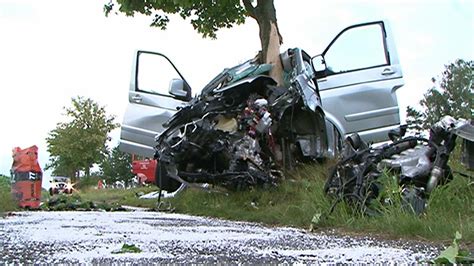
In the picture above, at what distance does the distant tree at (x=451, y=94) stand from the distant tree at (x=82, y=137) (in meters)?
17.0

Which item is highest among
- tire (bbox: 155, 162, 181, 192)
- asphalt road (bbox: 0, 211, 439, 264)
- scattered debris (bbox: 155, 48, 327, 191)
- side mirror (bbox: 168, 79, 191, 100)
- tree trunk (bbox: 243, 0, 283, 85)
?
tree trunk (bbox: 243, 0, 283, 85)

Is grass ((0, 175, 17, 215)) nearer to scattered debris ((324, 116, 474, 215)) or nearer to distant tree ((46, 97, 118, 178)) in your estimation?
scattered debris ((324, 116, 474, 215))

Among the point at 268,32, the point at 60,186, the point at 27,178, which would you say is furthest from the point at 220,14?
the point at 60,186

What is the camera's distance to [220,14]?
35.4 ft

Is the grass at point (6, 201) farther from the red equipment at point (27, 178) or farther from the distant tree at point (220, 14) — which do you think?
the distant tree at point (220, 14)

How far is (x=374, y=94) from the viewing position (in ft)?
23.5

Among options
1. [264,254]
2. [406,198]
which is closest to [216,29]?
[406,198]

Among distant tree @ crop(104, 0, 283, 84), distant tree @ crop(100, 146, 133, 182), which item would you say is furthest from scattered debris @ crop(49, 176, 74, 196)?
distant tree @ crop(100, 146, 133, 182)

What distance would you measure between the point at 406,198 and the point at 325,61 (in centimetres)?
347

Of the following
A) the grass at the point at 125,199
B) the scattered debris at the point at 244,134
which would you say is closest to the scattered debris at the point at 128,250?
the scattered debris at the point at 244,134

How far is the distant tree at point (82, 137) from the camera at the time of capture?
31922 millimetres

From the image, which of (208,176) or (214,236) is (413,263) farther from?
(208,176)

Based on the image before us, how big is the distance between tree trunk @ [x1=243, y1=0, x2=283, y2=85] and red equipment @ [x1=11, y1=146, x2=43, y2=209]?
3488mm

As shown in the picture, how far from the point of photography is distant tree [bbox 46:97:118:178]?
3192 cm
